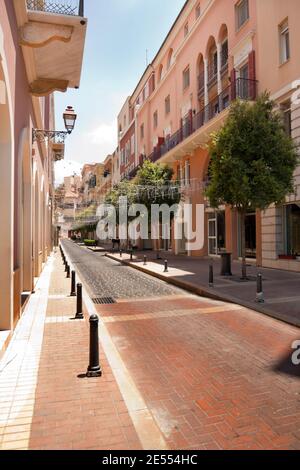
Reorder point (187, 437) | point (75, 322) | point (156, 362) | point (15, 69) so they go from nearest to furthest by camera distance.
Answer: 1. point (187, 437)
2. point (156, 362)
3. point (15, 69)
4. point (75, 322)

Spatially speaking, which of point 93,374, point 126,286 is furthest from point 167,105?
point 93,374

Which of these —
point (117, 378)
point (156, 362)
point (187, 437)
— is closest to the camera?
point (187, 437)

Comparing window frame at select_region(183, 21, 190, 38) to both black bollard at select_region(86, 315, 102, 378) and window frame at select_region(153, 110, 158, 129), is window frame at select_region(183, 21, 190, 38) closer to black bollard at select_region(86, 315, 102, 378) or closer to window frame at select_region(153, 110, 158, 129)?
window frame at select_region(153, 110, 158, 129)

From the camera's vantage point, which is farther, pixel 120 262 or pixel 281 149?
pixel 120 262

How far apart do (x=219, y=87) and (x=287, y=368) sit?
61.2ft

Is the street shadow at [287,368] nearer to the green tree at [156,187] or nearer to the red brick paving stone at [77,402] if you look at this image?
the red brick paving stone at [77,402]

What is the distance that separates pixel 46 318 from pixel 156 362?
11.0ft

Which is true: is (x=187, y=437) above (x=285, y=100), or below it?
below

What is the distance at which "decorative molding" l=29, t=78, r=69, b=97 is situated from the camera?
27.7 ft

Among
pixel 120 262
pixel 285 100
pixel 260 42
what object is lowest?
pixel 120 262

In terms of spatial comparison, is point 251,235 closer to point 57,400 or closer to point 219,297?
point 219,297

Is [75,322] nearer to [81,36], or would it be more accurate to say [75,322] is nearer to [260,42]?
[81,36]
